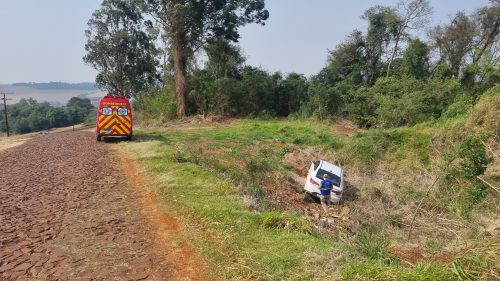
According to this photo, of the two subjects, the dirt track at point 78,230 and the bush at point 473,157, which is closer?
the dirt track at point 78,230

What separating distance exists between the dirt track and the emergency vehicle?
6282 mm

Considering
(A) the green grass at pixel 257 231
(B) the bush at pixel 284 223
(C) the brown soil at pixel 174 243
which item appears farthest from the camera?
(B) the bush at pixel 284 223

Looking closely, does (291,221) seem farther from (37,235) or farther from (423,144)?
(423,144)

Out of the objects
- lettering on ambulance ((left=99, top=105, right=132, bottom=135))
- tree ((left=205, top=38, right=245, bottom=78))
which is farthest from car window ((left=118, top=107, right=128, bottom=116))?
tree ((left=205, top=38, right=245, bottom=78))

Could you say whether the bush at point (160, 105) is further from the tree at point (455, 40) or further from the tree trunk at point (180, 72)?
the tree at point (455, 40)

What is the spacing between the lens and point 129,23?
43.6 meters

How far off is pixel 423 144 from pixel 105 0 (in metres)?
37.5

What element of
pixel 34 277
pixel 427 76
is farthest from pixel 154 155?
pixel 427 76

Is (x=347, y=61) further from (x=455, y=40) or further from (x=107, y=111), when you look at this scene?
(x=107, y=111)

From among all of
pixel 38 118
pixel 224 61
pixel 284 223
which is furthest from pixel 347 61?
pixel 38 118

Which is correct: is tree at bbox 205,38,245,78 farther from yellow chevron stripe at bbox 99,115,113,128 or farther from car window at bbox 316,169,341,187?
car window at bbox 316,169,341,187

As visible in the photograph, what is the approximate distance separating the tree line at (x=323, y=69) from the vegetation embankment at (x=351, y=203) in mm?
6704

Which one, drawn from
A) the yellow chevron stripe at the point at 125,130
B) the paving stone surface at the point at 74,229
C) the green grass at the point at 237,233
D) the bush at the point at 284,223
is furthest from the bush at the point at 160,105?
the bush at the point at 284,223

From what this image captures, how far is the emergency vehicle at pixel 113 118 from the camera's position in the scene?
15922mm
